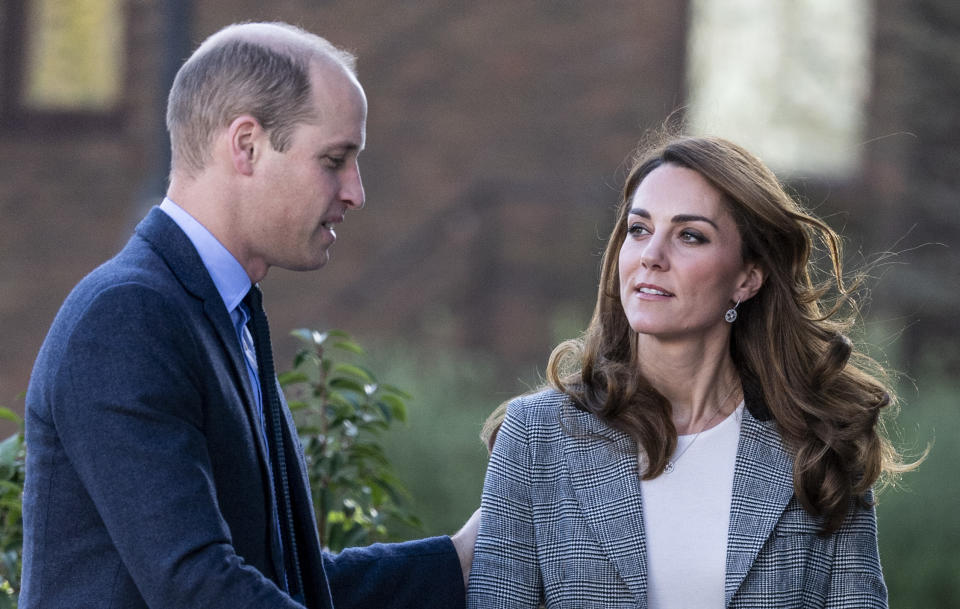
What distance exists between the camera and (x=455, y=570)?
3.38 m

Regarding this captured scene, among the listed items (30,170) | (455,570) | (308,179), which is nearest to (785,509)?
(455,570)

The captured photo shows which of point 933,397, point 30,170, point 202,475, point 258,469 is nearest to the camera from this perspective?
point 202,475

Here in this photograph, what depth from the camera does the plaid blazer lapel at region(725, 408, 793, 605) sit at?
3264mm

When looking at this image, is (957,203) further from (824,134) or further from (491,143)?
(491,143)

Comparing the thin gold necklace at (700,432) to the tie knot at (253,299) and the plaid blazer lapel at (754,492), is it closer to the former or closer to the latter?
the plaid blazer lapel at (754,492)

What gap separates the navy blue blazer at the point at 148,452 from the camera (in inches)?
91.0

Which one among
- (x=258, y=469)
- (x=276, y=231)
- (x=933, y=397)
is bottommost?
(x=933, y=397)

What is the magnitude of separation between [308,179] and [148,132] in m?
6.97

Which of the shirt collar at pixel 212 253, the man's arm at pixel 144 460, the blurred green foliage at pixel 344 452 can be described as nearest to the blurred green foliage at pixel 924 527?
the blurred green foliage at pixel 344 452

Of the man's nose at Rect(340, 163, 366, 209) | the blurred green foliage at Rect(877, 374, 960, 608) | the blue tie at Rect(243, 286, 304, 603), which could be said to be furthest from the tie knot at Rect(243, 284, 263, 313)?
the blurred green foliage at Rect(877, 374, 960, 608)

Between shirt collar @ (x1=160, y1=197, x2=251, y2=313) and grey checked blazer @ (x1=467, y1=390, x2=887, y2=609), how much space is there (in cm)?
98

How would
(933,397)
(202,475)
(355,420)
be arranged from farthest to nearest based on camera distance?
(933,397)
(355,420)
(202,475)

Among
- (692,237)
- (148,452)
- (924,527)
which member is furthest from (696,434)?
(924,527)

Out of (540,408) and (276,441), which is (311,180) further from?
(540,408)
